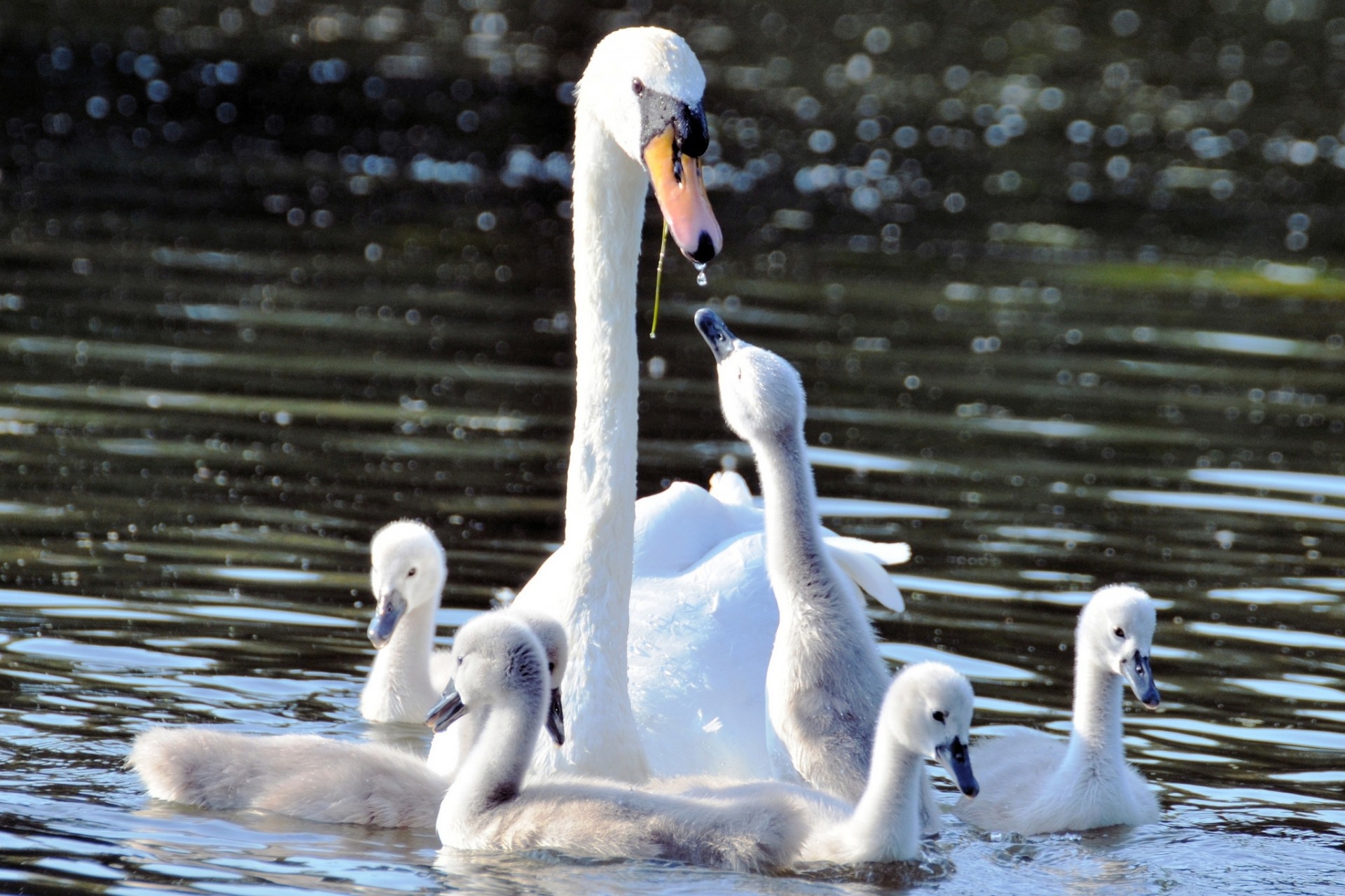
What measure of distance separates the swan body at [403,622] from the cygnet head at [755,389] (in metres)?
1.63

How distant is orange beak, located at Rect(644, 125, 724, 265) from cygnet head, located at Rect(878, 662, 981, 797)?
1.32m

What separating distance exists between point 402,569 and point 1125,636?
9.00 ft

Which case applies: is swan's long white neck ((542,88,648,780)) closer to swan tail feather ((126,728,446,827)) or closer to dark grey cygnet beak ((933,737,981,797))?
swan tail feather ((126,728,446,827))

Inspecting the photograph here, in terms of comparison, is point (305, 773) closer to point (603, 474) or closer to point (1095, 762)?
point (603, 474)

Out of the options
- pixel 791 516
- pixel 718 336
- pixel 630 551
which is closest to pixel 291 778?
pixel 630 551

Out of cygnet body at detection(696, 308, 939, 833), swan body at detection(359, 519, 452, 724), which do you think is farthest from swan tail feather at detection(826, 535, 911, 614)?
swan body at detection(359, 519, 452, 724)

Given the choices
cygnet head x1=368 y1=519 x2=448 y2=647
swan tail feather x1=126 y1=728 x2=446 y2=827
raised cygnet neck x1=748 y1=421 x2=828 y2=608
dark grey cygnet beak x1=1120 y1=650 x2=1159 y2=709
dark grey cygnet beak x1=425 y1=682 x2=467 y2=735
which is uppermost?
raised cygnet neck x1=748 y1=421 x2=828 y2=608

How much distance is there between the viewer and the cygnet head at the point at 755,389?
23.7 ft

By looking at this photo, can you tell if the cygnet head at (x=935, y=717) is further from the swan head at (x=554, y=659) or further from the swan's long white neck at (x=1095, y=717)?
the swan's long white neck at (x=1095, y=717)

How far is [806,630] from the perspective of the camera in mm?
6941

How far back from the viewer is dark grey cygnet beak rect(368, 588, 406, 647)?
827 centimetres

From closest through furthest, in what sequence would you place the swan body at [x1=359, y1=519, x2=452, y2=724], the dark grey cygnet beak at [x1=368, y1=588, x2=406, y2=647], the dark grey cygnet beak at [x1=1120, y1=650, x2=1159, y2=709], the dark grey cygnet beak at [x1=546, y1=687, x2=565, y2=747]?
the dark grey cygnet beak at [x1=546, y1=687, x2=565, y2=747] → the dark grey cygnet beak at [x1=1120, y1=650, x2=1159, y2=709] → the dark grey cygnet beak at [x1=368, y1=588, x2=406, y2=647] → the swan body at [x1=359, y1=519, x2=452, y2=724]

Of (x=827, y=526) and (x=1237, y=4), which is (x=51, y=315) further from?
(x=1237, y=4)

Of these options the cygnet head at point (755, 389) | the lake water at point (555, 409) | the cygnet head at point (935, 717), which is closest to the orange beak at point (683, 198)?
the cygnet head at point (755, 389)
